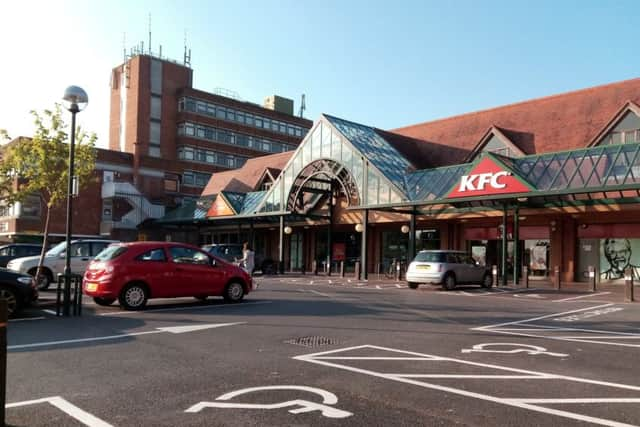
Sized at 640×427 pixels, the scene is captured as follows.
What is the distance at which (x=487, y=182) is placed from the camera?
23531 millimetres

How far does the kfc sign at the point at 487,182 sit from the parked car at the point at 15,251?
17.4m

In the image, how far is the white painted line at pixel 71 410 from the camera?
480 cm

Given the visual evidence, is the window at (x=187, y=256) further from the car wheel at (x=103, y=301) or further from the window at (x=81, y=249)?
the window at (x=81, y=249)

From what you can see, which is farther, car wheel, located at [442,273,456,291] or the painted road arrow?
car wheel, located at [442,273,456,291]

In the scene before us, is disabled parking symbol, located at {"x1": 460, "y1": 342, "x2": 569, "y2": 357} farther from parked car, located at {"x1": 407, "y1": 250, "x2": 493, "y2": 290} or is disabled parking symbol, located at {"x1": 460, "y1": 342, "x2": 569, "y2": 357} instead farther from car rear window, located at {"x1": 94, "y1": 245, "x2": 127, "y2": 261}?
parked car, located at {"x1": 407, "y1": 250, "x2": 493, "y2": 290}

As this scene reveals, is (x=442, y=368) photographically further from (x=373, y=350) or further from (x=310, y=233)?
(x=310, y=233)

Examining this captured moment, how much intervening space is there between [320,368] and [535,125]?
26265 millimetres

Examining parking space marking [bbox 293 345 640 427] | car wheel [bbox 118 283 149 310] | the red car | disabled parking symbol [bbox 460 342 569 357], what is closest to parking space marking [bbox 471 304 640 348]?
disabled parking symbol [bbox 460 342 569 357]

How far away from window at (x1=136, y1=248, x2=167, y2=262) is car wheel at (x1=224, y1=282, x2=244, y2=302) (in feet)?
6.93

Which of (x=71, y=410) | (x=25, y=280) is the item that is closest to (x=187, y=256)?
(x=25, y=280)

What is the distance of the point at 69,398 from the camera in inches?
219

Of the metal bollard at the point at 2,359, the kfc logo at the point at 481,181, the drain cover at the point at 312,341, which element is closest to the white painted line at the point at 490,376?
the drain cover at the point at 312,341

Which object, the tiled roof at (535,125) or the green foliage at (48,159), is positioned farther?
the tiled roof at (535,125)

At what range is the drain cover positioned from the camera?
8.89 m
